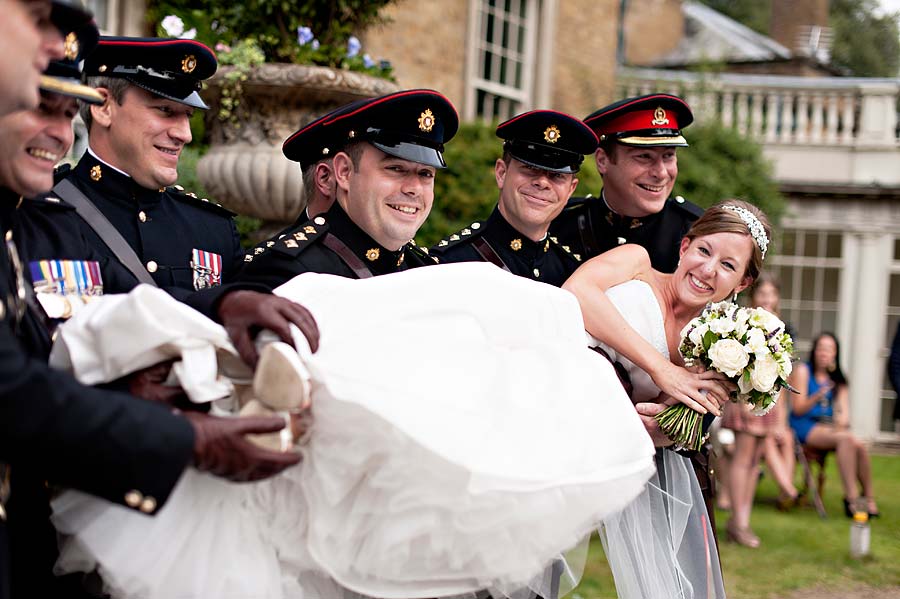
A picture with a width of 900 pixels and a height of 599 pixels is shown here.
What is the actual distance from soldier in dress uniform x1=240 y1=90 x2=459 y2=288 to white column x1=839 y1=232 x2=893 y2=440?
45.4 feet

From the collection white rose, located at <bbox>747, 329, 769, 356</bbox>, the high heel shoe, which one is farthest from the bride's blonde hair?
the high heel shoe

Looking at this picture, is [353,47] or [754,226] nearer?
[754,226]

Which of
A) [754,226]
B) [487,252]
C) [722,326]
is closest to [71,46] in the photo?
[487,252]

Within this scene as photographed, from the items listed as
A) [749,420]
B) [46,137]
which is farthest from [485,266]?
[749,420]

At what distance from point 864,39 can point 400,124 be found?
33438mm

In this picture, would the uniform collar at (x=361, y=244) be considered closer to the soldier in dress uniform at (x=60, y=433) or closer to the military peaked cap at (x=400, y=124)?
the military peaked cap at (x=400, y=124)

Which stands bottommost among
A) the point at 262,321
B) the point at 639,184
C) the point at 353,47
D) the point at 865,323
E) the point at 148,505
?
the point at 865,323

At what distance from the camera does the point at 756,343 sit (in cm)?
327

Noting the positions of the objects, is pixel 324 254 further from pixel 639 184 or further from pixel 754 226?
pixel 639 184

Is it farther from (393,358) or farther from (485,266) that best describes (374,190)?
(393,358)

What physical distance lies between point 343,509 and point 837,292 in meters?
15.2

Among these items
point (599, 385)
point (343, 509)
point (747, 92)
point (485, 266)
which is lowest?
point (343, 509)

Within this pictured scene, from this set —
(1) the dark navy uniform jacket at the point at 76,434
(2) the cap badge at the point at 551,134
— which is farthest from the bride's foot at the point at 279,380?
(2) the cap badge at the point at 551,134

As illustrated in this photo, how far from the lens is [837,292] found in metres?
15.9
